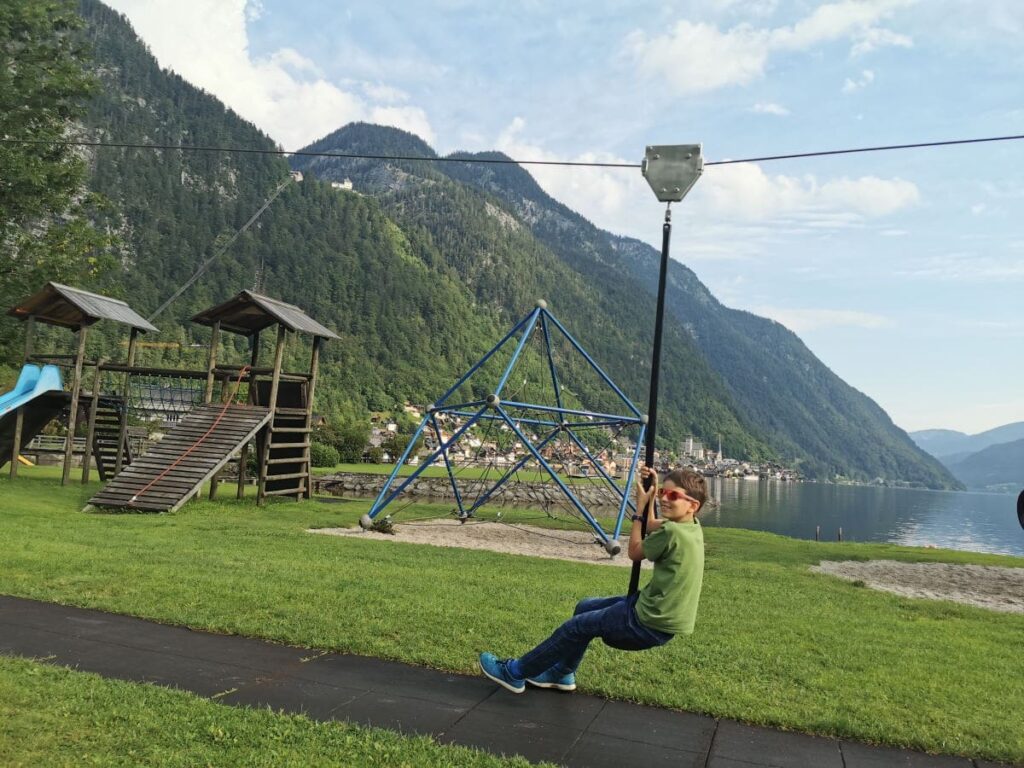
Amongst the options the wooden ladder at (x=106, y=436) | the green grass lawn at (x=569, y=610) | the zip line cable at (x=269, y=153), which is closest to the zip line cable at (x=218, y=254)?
the zip line cable at (x=269, y=153)

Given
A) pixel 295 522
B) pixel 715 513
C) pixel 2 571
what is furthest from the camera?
pixel 715 513

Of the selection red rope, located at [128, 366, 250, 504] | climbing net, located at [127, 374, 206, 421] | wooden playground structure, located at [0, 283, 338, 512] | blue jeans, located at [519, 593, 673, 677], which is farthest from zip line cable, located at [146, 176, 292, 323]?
blue jeans, located at [519, 593, 673, 677]

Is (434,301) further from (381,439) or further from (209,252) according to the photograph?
(381,439)

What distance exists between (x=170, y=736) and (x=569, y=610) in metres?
5.05

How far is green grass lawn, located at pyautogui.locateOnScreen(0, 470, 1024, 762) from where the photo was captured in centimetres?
558

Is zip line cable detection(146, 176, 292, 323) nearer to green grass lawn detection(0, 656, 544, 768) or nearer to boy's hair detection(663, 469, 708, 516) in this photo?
green grass lawn detection(0, 656, 544, 768)

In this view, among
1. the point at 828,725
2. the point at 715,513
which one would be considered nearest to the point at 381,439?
the point at 715,513

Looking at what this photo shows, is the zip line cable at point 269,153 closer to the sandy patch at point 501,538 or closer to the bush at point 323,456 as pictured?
the sandy patch at point 501,538

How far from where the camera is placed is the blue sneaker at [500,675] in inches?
213

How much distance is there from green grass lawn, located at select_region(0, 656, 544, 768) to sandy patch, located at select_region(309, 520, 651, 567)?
1025 centimetres

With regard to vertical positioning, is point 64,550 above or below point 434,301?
below

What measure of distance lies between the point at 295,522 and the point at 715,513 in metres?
55.3

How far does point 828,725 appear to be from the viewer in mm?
5141

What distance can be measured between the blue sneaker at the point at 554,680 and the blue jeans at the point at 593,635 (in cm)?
7
